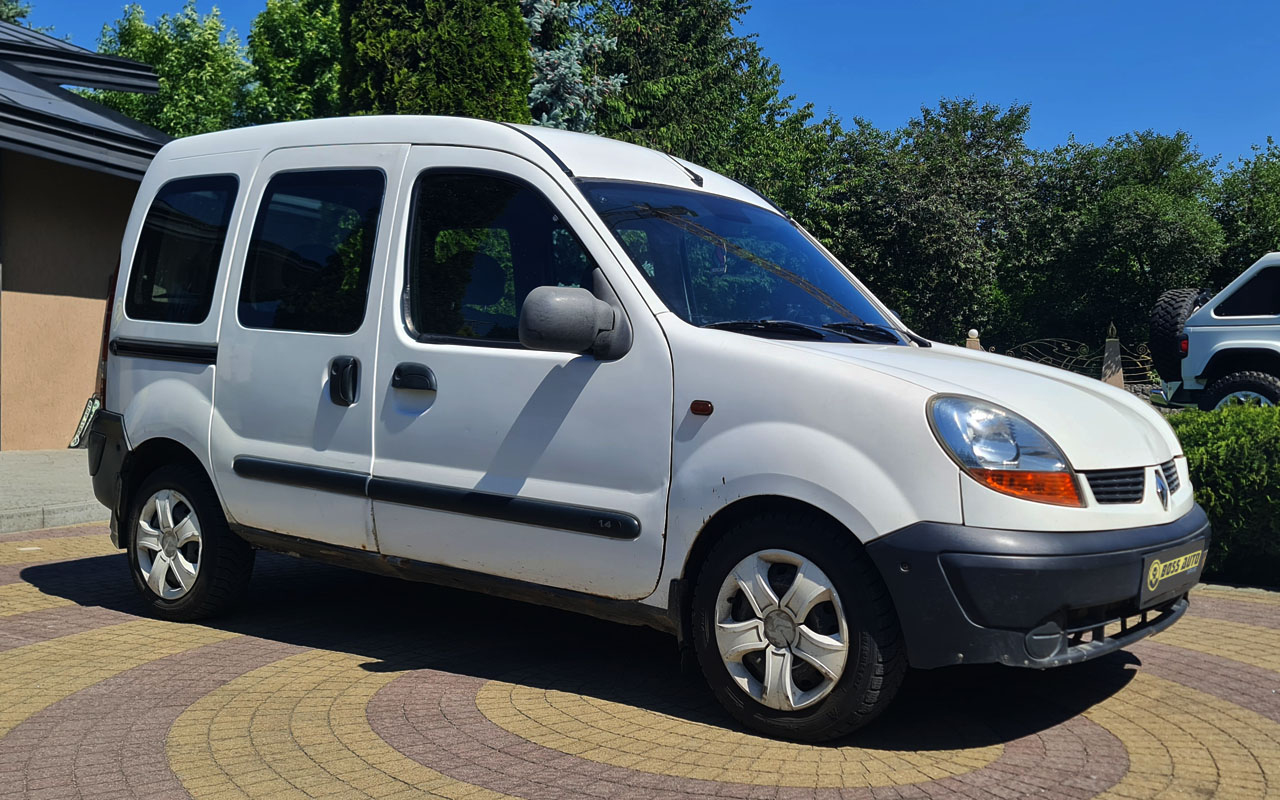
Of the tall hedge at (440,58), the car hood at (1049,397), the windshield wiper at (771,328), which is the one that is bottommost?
the car hood at (1049,397)

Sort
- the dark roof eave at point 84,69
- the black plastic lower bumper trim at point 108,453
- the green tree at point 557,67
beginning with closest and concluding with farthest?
the black plastic lower bumper trim at point 108,453 < the dark roof eave at point 84,69 < the green tree at point 557,67

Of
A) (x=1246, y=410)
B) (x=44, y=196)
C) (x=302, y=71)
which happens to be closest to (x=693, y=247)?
(x=1246, y=410)

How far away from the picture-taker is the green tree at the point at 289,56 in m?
41.8

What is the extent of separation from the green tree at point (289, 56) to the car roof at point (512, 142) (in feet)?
124

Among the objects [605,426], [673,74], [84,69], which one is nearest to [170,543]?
[605,426]

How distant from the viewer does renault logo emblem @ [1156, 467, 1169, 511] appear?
418 centimetres

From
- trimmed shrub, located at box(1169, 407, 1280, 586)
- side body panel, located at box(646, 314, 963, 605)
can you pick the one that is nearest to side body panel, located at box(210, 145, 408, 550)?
side body panel, located at box(646, 314, 963, 605)

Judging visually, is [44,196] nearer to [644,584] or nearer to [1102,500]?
[644,584]

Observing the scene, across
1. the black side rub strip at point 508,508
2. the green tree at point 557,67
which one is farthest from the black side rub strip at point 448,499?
the green tree at point 557,67

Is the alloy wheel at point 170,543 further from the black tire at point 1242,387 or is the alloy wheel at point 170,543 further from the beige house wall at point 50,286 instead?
the black tire at point 1242,387

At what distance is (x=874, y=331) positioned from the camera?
4809 millimetres

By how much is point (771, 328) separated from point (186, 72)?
47846 mm

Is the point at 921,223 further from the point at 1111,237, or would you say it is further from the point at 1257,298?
the point at 1257,298

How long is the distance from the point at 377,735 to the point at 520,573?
831mm
